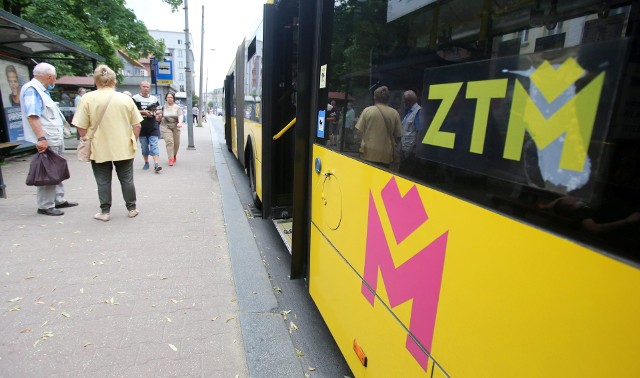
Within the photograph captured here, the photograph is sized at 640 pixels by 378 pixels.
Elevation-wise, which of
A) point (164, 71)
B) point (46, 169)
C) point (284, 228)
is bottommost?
point (284, 228)

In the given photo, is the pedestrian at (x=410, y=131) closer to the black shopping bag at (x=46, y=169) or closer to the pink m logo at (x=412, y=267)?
the pink m logo at (x=412, y=267)

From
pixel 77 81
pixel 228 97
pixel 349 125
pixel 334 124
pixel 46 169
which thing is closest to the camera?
pixel 349 125

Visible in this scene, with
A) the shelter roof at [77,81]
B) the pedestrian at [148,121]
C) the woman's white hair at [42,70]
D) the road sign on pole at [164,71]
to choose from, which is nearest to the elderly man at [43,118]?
the woman's white hair at [42,70]

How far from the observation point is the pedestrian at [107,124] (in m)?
4.36

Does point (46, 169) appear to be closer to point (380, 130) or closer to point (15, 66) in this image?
point (380, 130)

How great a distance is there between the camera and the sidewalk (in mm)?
2352

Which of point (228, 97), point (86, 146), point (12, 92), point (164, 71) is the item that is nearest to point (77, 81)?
point (164, 71)

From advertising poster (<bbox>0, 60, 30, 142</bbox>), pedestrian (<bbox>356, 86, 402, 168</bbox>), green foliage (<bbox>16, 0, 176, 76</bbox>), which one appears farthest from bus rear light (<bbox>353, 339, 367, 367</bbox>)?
green foliage (<bbox>16, 0, 176, 76</bbox>)

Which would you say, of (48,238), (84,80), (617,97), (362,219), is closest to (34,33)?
(48,238)

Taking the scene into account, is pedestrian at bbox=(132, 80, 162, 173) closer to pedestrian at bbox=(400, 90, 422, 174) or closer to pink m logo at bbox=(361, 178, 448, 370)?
pink m logo at bbox=(361, 178, 448, 370)

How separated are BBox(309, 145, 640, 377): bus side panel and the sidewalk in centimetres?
115

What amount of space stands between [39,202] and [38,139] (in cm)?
100

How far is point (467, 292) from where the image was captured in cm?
113

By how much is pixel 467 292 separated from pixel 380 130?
833 millimetres
